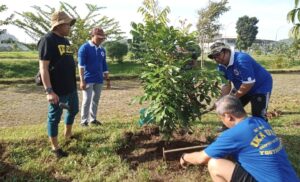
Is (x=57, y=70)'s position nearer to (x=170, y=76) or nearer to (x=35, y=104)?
(x=170, y=76)

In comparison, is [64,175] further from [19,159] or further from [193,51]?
[193,51]

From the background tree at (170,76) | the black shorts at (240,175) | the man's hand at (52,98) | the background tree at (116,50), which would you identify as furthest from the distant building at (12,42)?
the black shorts at (240,175)

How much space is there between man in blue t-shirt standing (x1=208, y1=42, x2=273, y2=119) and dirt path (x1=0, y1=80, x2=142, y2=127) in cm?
314

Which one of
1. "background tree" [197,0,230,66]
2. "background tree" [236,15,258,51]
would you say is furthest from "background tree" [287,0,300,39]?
"background tree" [236,15,258,51]

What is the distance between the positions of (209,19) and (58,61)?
16685 millimetres

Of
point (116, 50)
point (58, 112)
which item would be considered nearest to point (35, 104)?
point (58, 112)

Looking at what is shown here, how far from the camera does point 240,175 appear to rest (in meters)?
3.33

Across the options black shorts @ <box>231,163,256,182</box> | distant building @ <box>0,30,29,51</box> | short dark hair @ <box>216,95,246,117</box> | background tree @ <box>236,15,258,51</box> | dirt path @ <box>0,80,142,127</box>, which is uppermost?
background tree @ <box>236,15,258,51</box>

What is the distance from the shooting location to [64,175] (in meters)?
4.80

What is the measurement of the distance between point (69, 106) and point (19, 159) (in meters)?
0.97

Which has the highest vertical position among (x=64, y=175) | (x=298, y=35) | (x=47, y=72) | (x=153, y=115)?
(x=298, y=35)

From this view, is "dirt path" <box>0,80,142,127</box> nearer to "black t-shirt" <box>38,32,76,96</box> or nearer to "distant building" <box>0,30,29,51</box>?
"black t-shirt" <box>38,32,76,96</box>

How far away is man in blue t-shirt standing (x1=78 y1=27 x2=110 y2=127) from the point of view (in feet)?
21.1

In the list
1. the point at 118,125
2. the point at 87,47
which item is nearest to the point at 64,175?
the point at 118,125
